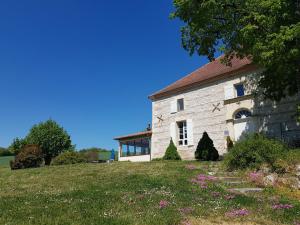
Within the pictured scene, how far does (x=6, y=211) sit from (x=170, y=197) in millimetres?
4823

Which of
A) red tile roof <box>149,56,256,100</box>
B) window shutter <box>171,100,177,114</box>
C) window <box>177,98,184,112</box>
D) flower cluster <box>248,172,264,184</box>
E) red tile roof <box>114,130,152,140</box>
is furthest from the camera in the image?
red tile roof <box>114,130,152,140</box>

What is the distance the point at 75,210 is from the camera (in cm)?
901

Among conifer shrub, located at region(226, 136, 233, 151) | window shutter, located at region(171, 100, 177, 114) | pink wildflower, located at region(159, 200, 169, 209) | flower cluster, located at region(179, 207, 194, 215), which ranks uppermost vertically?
window shutter, located at region(171, 100, 177, 114)

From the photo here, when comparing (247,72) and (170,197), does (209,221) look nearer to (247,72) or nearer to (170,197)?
(170,197)

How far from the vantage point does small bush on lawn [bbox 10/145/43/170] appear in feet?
92.8

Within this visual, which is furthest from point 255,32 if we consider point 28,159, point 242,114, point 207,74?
point 28,159

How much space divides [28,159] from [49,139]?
16.4m

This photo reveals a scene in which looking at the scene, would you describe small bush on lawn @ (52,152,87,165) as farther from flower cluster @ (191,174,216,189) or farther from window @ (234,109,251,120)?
flower cluster @ (191,174,216,189)

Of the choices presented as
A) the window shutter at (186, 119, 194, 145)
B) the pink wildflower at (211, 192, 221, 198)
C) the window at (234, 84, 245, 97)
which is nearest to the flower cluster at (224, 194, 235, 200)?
the pink wildflower at (211, 192, 221, 198)

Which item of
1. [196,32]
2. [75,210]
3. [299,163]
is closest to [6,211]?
[75,210]

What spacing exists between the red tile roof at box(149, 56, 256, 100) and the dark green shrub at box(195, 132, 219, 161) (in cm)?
528

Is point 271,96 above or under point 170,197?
above

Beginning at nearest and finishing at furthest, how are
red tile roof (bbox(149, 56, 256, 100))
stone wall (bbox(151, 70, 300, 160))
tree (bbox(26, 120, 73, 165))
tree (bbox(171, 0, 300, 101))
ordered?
tree (bbox(171, 0, 300, 101)) → stone wall (bbox(151, 70, 300, 160)) → red tile roof (bbox(149, 56, 256, 100)) → tree (bbox(26, 120, 73, 165))

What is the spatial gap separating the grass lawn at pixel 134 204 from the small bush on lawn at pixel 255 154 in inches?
107
